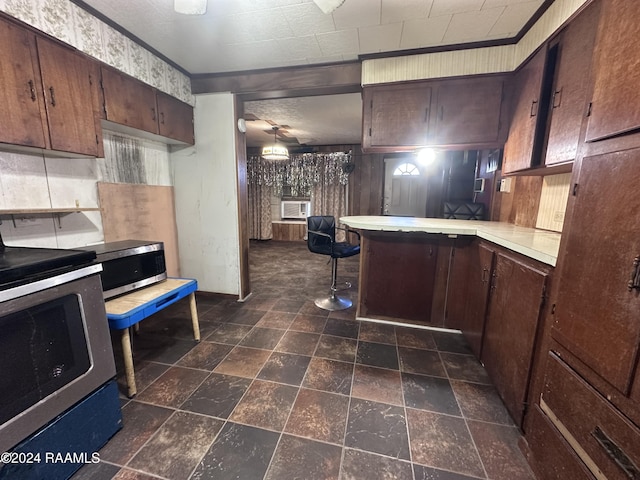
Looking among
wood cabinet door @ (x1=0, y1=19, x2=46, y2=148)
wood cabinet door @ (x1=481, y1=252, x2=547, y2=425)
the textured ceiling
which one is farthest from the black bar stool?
wood cabinet door @ (x1=0, y1=19, x2=46, y2=148)

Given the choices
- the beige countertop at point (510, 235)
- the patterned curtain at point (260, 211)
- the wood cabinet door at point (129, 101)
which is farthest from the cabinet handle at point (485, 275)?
the patterned curtain at point (260, 211)

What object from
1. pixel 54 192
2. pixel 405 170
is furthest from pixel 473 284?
pixel 405 170

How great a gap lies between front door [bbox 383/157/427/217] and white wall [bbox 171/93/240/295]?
3.65 meters

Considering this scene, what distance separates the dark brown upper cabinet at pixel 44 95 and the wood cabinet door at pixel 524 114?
9.68 ft

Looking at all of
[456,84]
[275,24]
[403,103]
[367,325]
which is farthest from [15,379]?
[456,84]

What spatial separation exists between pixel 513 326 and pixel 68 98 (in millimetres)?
2900

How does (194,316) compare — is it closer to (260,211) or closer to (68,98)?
(68,98)

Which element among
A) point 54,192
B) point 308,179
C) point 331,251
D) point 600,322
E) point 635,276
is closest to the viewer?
point 635,276

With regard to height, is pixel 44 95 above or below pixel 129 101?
below

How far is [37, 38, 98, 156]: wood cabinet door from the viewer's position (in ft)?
4.93

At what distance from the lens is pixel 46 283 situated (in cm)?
98

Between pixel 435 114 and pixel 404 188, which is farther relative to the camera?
pixel 404 188

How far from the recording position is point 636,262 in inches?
29.3

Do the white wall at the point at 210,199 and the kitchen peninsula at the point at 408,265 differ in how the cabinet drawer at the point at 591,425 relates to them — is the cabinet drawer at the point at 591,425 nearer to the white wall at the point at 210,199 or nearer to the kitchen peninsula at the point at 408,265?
the kitchen peninsula at the point at 408,265
